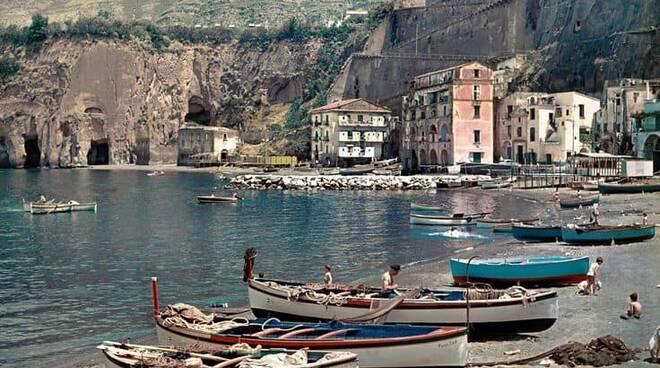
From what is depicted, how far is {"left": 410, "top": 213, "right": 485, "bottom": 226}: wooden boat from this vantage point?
183 feet

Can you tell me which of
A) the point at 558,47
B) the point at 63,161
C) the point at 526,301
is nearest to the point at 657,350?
the point at 526,301

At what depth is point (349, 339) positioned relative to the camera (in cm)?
2022

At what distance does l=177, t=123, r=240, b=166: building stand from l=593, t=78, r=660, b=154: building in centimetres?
7912

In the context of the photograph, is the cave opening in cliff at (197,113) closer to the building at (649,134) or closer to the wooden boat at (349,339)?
the building at (649,134)

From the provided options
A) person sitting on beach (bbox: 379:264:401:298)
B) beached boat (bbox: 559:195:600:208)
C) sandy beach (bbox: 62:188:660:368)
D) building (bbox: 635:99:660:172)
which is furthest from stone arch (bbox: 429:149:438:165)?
person sitting on beach (bbox: 379:264:401:298)

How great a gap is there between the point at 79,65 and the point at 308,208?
Answer: 112m

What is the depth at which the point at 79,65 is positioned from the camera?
17250cm

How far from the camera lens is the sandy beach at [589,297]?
23.0 m

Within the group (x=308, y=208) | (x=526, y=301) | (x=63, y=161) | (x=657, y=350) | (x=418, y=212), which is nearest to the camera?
(x=657, y=350)

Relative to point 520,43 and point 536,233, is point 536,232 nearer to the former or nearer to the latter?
point 536,233

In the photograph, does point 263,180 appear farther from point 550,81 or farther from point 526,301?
point 526,301

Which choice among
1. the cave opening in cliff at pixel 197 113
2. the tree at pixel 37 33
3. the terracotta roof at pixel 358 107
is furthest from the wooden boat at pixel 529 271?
the tree at pixel 37 33

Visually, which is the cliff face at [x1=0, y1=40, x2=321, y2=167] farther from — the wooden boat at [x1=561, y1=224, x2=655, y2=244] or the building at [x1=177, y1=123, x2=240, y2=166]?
the wooden boat at [x1=561, y1=224, x2=655, y2=244]

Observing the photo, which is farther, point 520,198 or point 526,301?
point 520,198
